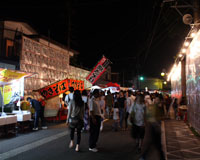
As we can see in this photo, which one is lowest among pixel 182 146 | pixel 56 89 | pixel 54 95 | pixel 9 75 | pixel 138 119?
pixel 182 146

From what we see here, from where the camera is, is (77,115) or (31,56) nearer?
(77,115)

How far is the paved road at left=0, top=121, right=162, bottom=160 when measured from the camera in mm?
6686

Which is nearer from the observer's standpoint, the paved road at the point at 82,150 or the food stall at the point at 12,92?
the paved road at the point at 82,150

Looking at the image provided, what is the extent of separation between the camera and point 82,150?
24.9ft

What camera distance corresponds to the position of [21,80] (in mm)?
12109

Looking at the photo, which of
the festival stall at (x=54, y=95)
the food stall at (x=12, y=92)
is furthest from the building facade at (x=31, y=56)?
the food stall at (x=12, y=92)

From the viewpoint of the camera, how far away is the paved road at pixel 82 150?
21.9 feet

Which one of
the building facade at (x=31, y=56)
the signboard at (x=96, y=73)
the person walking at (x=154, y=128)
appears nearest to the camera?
the person walking at (x=154, y=128)

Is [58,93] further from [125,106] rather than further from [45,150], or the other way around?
[45,150]

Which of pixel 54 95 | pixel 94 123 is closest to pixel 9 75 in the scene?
pixel 54 95

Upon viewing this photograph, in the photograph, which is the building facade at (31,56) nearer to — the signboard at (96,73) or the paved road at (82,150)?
the signboard at (96,73)

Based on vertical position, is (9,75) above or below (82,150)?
above

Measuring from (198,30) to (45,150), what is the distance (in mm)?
8187

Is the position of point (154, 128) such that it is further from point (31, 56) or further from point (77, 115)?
point (31, 56)
